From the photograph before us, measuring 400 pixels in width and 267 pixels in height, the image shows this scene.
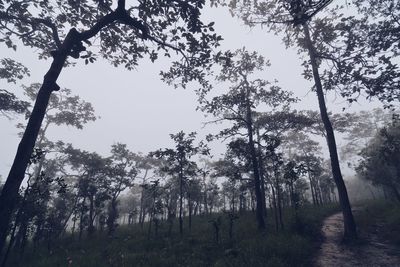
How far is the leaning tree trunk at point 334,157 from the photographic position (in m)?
11.9

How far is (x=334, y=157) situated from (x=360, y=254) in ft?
17.7

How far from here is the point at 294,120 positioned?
20312mm

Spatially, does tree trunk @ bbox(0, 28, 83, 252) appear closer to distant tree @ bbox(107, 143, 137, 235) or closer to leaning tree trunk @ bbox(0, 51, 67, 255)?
leaning tree trunk @ bbox(0, 51, 67, 255)

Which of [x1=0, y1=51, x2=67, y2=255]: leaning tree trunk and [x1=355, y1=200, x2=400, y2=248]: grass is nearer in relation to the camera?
[x1=0, y1=51, x2=67, y2=255]: leaning tree trunk

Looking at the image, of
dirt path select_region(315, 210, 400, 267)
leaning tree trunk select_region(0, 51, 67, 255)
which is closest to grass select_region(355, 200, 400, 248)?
dirt path select_region(315, 210, 400, 267)

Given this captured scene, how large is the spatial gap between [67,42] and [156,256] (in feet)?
32.4

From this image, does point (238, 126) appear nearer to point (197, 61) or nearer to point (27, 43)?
point (197, 61)

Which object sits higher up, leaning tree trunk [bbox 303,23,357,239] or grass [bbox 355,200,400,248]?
leaning tree trunk [bbox 303,23,357,239]

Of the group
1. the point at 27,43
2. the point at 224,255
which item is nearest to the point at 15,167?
the point at 27,43

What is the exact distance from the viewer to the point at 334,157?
13438 mm

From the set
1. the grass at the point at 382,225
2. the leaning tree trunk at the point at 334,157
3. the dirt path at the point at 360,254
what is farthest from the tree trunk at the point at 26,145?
the grass at the point at 382,225

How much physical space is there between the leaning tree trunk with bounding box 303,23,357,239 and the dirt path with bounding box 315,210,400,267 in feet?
2.39

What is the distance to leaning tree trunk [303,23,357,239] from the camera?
11852 mm

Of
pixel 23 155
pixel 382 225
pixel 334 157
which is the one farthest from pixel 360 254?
pixel 23 155
